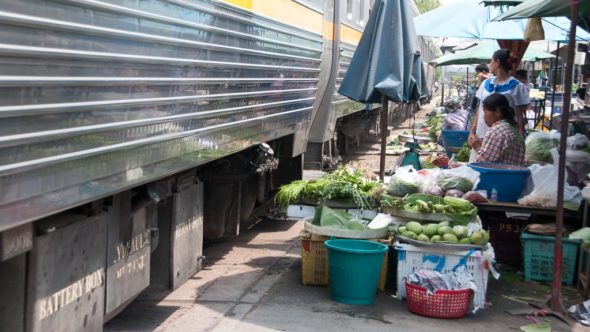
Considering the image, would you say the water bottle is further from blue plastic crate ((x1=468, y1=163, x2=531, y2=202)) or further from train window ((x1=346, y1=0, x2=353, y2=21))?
train window ((x1=346, y1=0, x2=353, y2=21))

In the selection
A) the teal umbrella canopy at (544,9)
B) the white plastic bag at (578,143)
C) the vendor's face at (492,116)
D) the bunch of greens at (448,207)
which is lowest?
the bunch of greens at (448,207)

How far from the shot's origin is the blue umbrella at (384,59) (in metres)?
7.40

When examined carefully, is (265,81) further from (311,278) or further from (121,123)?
(121,123)

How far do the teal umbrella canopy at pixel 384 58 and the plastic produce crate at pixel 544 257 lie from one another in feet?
5.91

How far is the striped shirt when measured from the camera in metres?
6.93

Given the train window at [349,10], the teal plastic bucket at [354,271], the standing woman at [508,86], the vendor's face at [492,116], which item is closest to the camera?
the teal plastic bucket at [354,271]

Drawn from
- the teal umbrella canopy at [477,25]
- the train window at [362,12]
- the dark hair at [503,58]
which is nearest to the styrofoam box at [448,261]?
the dark hair at [503,58]

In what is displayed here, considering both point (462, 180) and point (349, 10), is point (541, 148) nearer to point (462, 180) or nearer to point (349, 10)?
point (462, 180)

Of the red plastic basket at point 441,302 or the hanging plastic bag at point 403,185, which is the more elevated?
the hanging plastic bag at point 403,185

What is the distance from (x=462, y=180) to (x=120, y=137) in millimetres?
3636

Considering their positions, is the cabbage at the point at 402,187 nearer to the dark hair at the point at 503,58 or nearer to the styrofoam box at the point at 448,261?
the styrofoam box at the point at 448,261

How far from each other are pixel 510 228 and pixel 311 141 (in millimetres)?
Result: 3615

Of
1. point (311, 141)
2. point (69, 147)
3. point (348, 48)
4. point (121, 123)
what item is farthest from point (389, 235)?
point (348, 48)

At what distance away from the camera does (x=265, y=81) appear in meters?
6.71
